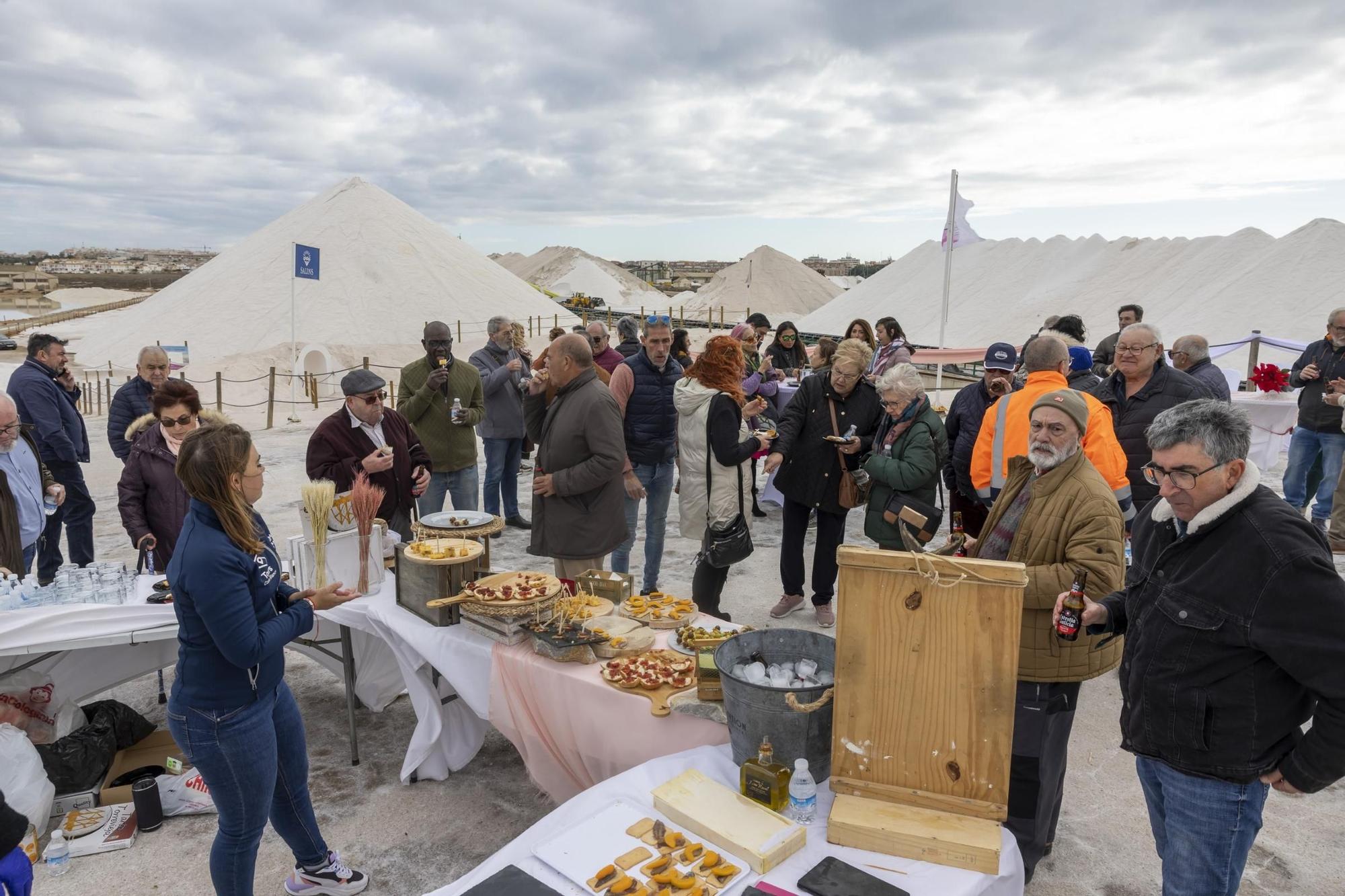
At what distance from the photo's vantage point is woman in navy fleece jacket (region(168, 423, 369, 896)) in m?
2.50

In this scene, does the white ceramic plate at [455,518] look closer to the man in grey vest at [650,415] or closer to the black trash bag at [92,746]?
the man in grey vest at [650,415]

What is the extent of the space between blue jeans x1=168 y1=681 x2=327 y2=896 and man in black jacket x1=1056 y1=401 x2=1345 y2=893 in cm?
284

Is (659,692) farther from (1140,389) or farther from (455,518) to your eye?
(1140,389)

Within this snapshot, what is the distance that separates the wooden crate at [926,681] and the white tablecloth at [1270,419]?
34.0ft

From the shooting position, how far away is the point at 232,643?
8.27 ft

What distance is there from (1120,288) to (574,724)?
3273 centimetres

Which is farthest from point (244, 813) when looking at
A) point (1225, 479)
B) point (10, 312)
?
point (10, 312)

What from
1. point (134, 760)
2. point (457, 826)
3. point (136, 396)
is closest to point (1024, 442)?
point (457, 826)

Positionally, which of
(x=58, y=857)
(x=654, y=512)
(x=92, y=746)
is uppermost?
(x=654, y=512)

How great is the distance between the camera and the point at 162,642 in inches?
169

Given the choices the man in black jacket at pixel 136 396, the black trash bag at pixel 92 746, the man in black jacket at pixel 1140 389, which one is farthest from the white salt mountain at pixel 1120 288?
the black trash bag at pixel 92 746

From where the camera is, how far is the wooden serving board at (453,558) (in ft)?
11.9

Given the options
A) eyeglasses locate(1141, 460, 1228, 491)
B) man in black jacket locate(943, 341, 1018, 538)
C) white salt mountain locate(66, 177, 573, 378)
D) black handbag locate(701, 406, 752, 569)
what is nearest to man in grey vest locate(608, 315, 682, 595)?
black handbag locate(701, 406, 752, 569)

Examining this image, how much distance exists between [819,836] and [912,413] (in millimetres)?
3314
